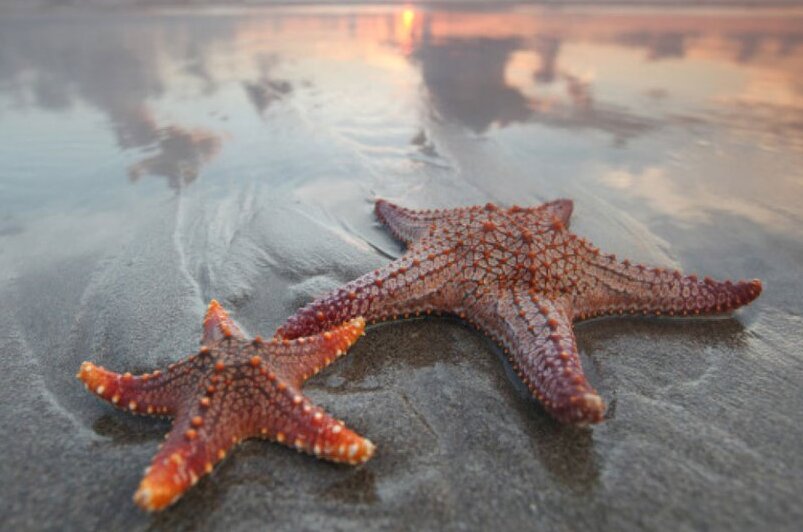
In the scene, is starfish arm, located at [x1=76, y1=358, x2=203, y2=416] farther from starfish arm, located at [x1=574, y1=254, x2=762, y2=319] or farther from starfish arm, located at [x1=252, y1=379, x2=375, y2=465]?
starfish arm, located at [x1=574, y1=254, x2=762, y2=319]

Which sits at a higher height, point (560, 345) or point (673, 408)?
point (560, 345)

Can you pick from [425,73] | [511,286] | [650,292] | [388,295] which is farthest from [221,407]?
[425,73]

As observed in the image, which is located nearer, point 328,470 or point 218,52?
point 328,470

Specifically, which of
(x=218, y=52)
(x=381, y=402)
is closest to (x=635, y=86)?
(x=381, y=402)

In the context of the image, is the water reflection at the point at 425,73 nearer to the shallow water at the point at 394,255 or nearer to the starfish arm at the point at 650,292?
the shallow water at the point at 394,255

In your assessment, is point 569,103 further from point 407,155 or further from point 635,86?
point 407,155

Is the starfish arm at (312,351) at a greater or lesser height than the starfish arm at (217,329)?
lesser

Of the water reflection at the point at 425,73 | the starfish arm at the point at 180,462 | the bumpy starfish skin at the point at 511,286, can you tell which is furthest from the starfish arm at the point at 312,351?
the water reflection at the point at 425,73
